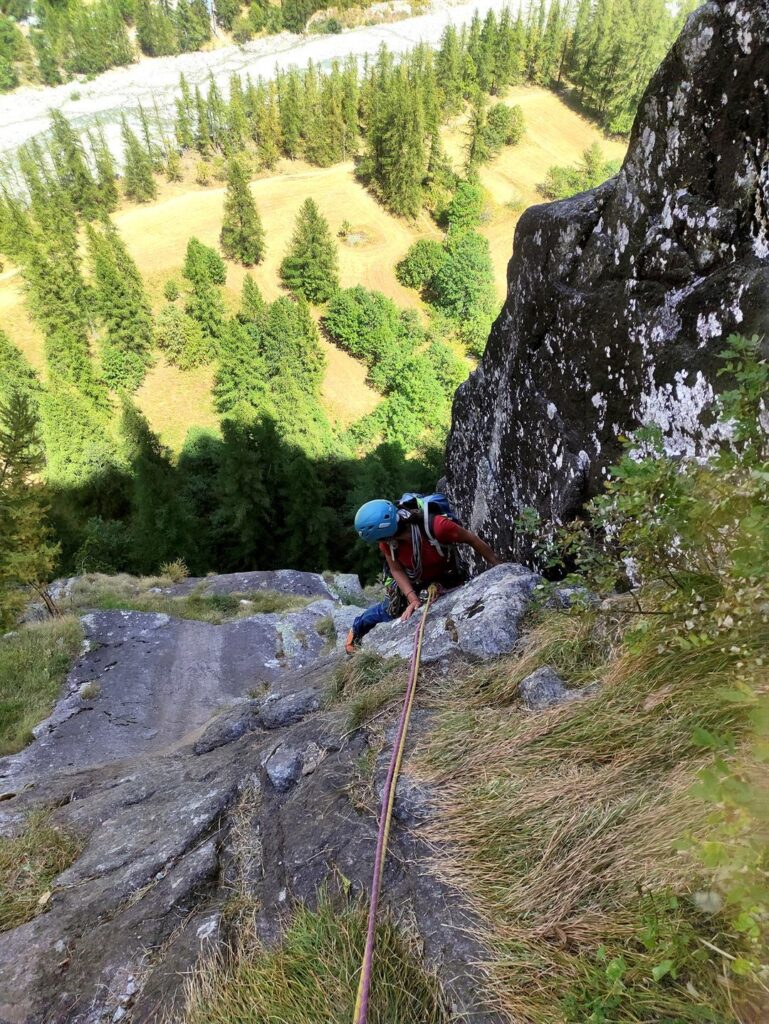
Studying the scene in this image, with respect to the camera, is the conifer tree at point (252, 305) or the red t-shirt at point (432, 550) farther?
the conifer tree at point (252, 305)

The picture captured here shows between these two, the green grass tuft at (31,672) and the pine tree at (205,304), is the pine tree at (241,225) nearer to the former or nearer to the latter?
the pine tree at (205,304)

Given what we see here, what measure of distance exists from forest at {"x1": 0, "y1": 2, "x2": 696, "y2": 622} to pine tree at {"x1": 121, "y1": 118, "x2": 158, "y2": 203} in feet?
0.82

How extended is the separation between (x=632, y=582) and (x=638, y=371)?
1763 mm

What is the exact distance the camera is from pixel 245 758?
15.3 ft

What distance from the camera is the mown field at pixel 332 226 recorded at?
48781 mm

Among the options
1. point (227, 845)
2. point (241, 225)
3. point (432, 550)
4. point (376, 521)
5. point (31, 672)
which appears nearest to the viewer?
point (227, 845)

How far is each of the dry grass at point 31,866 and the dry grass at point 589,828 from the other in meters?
2.75

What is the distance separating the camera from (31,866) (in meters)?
3.96

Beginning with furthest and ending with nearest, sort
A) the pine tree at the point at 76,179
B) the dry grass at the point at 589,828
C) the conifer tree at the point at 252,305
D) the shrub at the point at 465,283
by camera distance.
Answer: the pine tree at the point at 76,179 < the shrub at the point at 465,283 < the conifer tree at the point at 252,305 < the dry grass at the point at 589,828

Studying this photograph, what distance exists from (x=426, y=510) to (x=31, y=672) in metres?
11.2

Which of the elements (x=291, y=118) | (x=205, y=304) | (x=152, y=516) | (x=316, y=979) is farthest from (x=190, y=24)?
(x=316, y=979)

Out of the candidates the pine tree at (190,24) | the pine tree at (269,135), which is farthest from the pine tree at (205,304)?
the pine tree at (190,24)

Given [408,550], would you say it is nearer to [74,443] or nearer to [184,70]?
[74,443]

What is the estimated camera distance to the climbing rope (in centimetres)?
205
